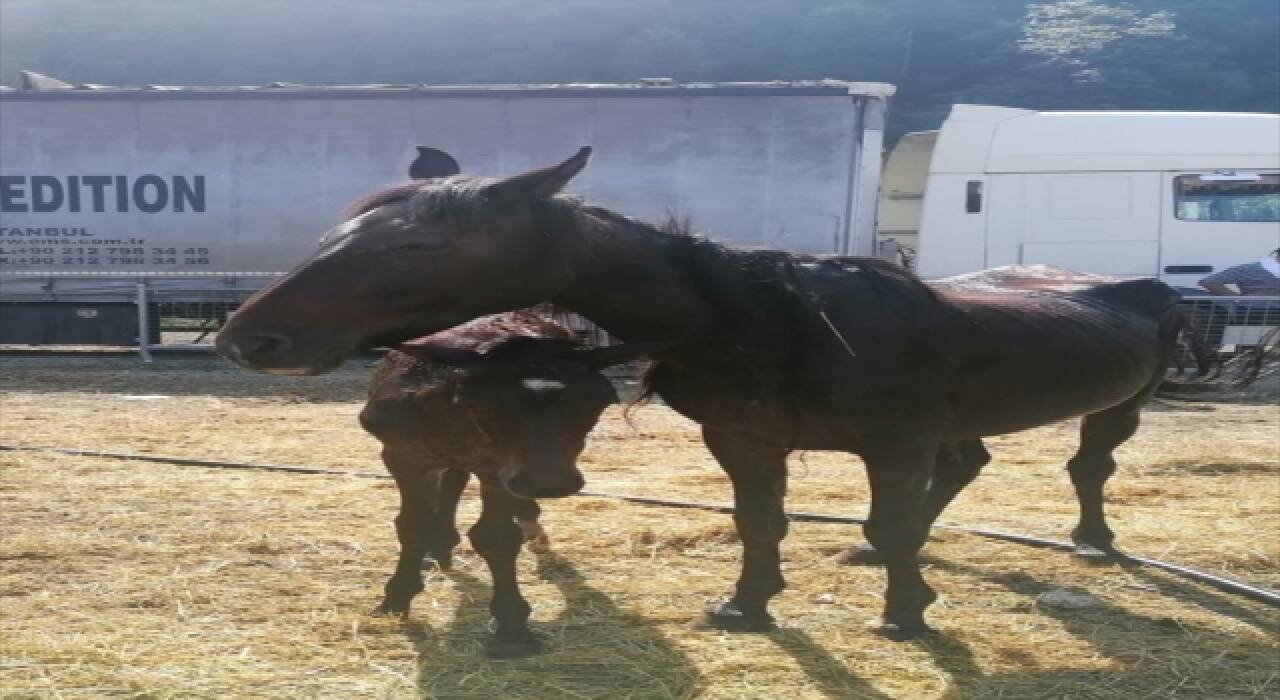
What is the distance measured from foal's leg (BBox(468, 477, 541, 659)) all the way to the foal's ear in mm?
633

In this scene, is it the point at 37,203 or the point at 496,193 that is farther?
the point at 37,203

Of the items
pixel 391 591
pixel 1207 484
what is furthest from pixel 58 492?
pixel 1207 484

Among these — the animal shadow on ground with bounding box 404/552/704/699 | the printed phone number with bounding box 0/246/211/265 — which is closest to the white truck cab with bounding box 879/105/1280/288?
the printed phone number with bounding box 0/246/211/265

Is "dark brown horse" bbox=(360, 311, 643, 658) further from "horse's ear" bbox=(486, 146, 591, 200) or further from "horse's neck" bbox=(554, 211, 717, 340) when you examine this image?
"horse's ear" bbox=(486, 146, 591, 200)

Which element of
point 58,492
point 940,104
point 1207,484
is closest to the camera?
point 58,492

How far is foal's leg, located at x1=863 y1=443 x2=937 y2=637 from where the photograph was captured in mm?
4156

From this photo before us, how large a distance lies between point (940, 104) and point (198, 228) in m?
29.6

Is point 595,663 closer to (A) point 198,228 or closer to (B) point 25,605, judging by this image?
(B) point 25,605

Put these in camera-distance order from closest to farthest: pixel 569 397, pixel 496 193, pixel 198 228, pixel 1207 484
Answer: pixel 496 193 → pixel 569 397 → pixel 1207 484 → pixel 198 228

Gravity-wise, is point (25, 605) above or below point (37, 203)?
below

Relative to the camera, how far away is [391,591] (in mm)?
4586

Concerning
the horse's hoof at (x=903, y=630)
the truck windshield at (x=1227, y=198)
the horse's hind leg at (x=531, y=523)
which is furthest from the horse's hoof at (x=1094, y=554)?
the truck windshield at (x=1227, y=198)

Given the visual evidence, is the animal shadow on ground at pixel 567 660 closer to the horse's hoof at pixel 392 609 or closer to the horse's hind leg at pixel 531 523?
the horse's hoof at pixel 392 609

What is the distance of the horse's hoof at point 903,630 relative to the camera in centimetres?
439
